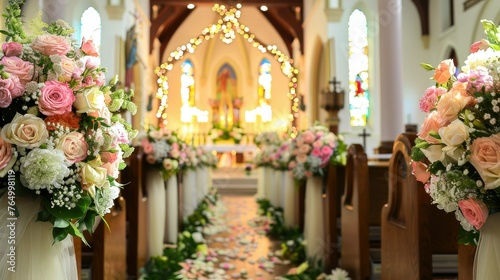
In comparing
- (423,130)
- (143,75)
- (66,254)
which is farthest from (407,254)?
(143,75)

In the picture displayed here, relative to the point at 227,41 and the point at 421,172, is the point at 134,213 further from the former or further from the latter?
the point at 227,41

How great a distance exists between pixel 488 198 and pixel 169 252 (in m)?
3.19

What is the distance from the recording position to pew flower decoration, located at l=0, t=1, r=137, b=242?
1322mm

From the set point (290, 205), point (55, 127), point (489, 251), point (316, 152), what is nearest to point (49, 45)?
point (55, 127)

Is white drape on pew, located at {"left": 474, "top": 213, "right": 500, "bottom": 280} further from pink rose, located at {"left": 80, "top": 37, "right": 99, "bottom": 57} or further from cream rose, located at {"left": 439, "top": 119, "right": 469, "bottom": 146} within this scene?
pink rose, located at {"left": 80, "top": 37, "right": 99, "bottom": 57}

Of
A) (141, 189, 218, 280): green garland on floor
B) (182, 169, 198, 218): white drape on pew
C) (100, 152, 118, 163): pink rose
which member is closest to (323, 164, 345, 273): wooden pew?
(141, 189, 218, 280): green garland on floor

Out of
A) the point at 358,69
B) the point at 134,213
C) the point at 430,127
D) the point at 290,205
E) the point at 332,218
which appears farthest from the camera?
the point at 358,69

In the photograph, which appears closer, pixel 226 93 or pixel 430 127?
pixel 430 127

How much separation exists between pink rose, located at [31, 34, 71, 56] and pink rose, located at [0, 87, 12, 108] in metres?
0.17

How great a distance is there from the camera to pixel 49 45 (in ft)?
4.63

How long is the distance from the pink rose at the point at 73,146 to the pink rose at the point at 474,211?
1.05m

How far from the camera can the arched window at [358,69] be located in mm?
9133

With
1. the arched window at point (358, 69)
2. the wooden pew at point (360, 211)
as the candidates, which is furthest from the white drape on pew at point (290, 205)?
the arched window at point (358, 69)

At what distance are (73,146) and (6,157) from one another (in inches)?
6.7
